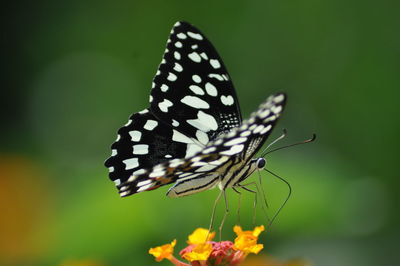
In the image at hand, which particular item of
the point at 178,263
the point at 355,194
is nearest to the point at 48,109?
the point at 355,194

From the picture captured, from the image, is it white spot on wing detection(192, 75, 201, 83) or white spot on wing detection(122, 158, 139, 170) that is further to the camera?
white spot on wing detection(192, 75, 201, 83)

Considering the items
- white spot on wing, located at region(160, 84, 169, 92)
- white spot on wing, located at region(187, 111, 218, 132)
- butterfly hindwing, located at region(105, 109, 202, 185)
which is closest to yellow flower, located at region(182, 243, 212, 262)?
butterfly hindwing, located at region(105, 109, 202, 185)

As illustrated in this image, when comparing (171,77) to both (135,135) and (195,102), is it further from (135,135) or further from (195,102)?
(135,135)

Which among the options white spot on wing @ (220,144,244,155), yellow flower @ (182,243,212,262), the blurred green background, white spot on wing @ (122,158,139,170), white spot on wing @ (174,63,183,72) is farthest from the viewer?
the blurred green background

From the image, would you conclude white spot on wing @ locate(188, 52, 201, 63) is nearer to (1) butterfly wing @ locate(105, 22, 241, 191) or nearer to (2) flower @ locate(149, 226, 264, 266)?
(1) butterfly wing @ locate(105, 22, 241, 191)

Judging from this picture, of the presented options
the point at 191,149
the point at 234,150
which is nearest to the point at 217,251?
the point at 234,150

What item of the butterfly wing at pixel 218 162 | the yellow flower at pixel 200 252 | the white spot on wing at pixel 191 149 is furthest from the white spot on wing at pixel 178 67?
the yellow flower at pixel 200 252

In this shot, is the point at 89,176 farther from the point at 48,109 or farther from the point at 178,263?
the point at 48,109
